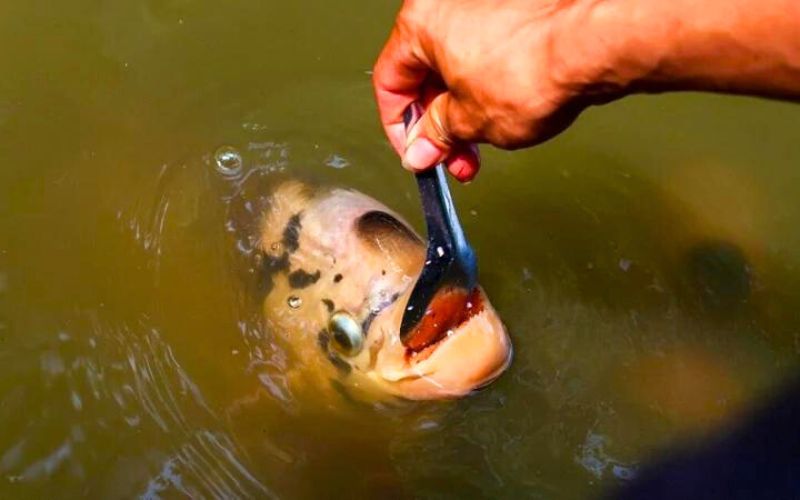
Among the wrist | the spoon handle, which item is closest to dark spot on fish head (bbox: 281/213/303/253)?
the spoon handle

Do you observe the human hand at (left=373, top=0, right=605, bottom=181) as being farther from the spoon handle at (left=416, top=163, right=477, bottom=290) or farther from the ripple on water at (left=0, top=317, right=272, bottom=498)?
the ripple on water at (left=0, top=317, right=272, bottom=498)

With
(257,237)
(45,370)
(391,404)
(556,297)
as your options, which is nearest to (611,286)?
(556,297)

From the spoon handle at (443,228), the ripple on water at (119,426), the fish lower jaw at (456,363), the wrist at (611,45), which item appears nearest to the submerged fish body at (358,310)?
the fish lower jaw at (456,363)

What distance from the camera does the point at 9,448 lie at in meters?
1.96

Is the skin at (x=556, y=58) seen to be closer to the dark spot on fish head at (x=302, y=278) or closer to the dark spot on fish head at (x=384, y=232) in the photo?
the dark spot on fish head at (x=384, y=232)

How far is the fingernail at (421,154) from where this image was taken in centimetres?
158

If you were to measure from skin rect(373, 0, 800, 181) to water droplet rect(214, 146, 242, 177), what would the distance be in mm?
810

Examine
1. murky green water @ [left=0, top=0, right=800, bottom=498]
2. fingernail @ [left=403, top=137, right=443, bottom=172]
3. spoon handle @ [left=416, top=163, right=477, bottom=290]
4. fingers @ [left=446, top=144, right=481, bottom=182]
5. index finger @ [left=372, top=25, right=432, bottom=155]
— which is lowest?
murky green water @ [left=0, top=0, right=800, bottom=498]

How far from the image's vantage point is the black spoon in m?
1.68

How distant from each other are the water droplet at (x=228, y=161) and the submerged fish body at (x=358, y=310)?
0.25m

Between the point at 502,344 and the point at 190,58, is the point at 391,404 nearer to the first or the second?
the point at 502,344

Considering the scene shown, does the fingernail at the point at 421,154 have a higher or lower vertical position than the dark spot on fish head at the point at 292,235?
higher

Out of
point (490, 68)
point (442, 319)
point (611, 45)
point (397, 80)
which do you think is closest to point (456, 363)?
point (442, 319)

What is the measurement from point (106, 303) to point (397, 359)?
2.24ft
